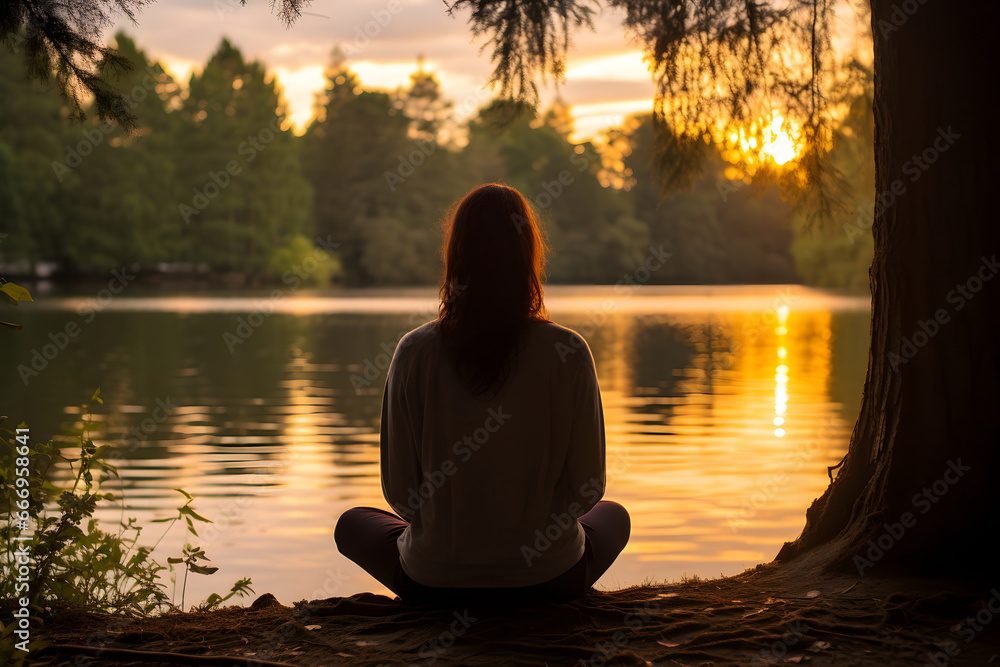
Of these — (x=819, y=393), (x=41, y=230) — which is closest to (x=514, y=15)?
(x=819, y=393)

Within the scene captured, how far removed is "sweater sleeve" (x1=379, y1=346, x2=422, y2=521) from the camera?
2535 millimetres

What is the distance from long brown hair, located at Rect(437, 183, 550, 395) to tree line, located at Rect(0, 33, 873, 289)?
30.7 m

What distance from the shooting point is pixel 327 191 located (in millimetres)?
59469

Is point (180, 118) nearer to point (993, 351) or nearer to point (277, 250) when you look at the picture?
point (277, 250)

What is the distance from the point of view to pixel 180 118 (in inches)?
1980

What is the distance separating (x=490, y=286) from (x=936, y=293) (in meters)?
1.65

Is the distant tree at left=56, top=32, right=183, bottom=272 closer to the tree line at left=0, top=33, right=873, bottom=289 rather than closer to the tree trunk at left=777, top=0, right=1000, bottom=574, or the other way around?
the tree line at left=0, top=33, right=873, bottom=289

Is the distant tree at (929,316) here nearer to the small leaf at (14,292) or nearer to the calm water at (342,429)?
the calm water at (342,429)

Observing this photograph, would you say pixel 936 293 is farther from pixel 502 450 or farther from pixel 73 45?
pixel 73 45

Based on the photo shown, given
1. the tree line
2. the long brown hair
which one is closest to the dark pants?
the long brown hair

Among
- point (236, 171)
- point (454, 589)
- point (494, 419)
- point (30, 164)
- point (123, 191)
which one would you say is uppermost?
point (236, 171)

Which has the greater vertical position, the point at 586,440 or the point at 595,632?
the point at 586,440

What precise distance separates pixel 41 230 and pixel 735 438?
41.8m

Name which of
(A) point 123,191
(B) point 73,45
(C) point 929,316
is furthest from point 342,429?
(A) point 123,191
